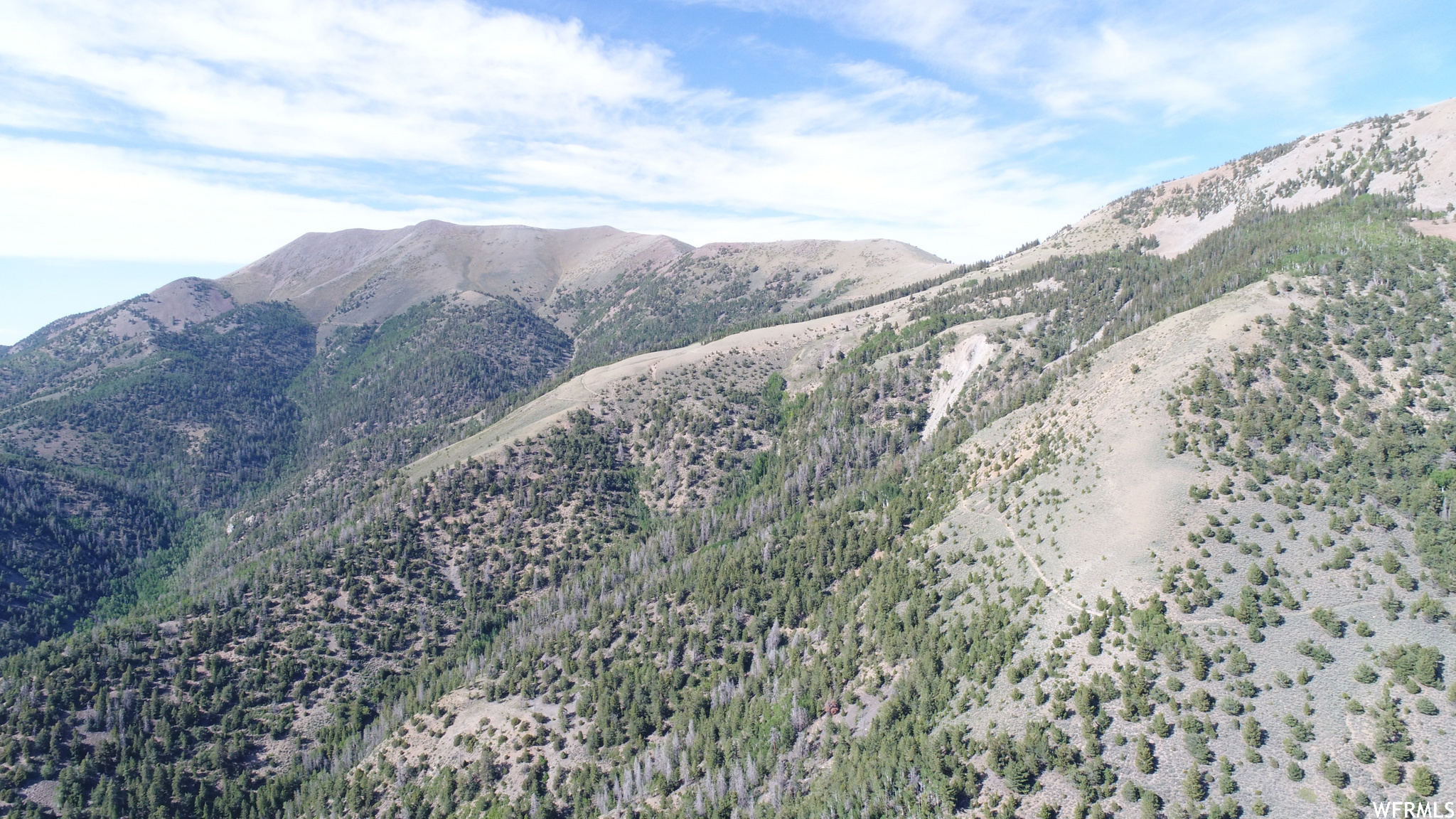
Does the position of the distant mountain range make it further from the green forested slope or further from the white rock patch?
the white rock patch

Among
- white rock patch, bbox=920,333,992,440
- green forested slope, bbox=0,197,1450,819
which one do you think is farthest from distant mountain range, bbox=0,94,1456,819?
white rock patch, bbox=920,333,992,440

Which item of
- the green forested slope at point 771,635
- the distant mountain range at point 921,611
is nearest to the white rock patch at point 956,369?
the distant mountain range at point 921,611

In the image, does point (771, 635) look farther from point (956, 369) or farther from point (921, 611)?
point (956, 369)

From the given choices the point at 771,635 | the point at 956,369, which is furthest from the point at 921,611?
the point at 956,369

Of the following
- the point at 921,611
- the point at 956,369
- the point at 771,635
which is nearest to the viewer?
the point at 921,611

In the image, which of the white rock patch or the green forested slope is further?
the white rock patch

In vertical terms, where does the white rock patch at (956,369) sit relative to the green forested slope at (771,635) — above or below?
above

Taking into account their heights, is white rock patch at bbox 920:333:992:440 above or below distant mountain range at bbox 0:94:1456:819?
above

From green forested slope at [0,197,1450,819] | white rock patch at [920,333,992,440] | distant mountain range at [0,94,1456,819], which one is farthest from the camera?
white rock patch at [920,333,992,440]

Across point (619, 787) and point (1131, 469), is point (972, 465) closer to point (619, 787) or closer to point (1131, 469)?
point (1131, 469)

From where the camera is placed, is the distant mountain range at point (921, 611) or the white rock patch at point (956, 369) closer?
the distant mountain range at point (921, 611)

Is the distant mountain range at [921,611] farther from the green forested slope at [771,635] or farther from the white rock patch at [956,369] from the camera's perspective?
the white rock patch at [956,369]
